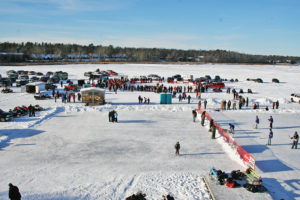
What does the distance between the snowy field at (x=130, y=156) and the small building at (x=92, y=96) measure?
364cm

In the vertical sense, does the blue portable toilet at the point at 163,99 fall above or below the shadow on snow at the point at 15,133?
above

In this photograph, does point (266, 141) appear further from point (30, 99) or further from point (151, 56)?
point (151, 56)

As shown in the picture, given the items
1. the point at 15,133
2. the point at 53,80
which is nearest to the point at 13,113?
the point at 15,133

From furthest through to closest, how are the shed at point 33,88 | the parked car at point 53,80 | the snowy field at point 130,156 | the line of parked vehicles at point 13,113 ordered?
the parked car at point 53,80 → the shed at point 33,88 → the line of parked vehicles at point 13,113 → the snowy field at point 130,156

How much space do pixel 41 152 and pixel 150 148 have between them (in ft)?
18.6

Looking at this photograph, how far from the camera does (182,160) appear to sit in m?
11.8

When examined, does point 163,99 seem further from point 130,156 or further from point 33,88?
point 33,88

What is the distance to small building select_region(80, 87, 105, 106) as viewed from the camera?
2434 centimetres

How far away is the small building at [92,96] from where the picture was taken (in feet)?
79.9

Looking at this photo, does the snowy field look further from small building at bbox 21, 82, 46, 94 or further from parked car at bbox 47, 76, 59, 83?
parked car at bbox 47, 76, 59, 83

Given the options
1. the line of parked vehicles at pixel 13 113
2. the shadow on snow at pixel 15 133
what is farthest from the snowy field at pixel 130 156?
the line of parked vehicles at pixel 13 113

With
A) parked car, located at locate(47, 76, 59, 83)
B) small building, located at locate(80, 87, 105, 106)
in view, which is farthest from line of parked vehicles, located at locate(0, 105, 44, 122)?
parked car, located at locate(47, 76, 59, 83)

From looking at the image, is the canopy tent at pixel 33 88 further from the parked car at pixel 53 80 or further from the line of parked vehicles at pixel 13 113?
the line of parked vehicles at pixel 13 113

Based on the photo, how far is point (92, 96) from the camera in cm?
2442
